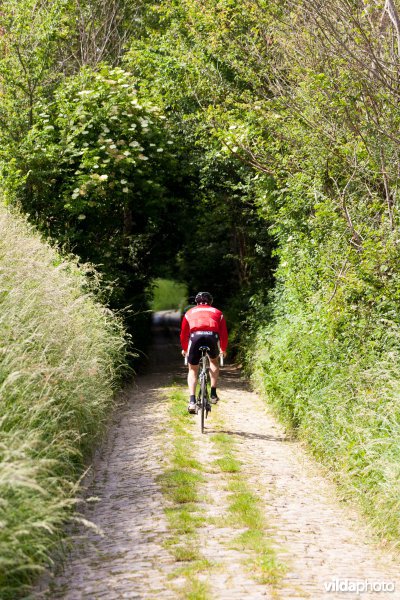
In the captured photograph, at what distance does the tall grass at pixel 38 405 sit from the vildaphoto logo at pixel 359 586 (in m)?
1.96

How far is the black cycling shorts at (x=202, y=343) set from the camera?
1196cm

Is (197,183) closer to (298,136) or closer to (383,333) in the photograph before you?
(298,136)

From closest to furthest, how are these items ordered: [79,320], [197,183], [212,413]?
[79,320] < [212,413] < [197,183]

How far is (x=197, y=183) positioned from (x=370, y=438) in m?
13.4

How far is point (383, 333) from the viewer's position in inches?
398

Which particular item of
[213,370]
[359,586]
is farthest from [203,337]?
[359,586]

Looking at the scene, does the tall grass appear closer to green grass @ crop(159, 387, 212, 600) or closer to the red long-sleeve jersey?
green grass @ crop(159, 387, 212, 600)


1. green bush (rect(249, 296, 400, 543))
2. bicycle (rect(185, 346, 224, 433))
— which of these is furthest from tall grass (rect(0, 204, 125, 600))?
green bush (rect(249, 296, 400, 543))

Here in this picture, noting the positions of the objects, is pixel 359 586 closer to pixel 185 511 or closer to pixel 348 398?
pixel 185 511

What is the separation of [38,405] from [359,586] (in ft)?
9.11

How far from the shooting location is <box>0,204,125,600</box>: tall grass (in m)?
5.34

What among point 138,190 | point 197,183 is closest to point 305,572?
point 138,190

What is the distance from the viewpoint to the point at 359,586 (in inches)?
236

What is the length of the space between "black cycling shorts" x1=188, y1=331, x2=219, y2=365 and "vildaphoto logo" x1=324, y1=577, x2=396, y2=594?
20.0 feet
